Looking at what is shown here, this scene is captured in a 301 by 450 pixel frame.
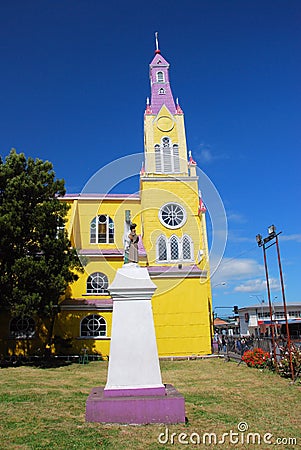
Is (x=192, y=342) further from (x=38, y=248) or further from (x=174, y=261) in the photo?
(x=38, y=248)

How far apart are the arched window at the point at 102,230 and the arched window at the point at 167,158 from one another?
5789mm

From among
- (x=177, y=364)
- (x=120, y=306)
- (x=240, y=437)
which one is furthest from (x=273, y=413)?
(x=177, y=364)

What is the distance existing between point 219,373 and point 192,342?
5650 millimetres

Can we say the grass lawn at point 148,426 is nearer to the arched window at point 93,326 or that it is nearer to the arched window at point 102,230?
the arched window at point 93,326

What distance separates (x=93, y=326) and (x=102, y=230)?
789 centimetres

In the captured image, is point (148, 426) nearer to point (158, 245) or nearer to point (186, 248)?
point (158, 245)

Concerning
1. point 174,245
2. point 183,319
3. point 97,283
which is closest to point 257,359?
point 183,319

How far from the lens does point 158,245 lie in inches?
969

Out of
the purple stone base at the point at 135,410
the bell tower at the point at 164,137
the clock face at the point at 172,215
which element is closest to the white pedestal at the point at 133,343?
the purple stone base at the point at 135,410

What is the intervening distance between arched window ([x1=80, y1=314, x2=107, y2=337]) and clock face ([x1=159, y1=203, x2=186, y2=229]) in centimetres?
793

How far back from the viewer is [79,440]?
21.0 ft

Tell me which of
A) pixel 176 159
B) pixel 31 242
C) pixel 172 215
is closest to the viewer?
pixel 31 242

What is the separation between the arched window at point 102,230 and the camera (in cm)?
2705

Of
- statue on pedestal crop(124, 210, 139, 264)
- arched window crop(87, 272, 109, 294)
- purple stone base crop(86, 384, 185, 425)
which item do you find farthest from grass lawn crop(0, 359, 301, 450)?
arched window crop(87, 272, 109, 294)
